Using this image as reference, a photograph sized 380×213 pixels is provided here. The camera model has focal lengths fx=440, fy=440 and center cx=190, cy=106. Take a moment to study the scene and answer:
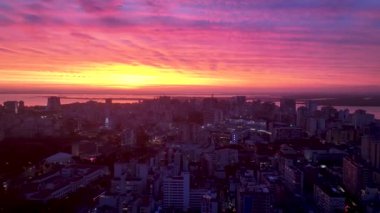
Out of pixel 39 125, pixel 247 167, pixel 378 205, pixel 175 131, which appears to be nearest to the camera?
pixel 378 205

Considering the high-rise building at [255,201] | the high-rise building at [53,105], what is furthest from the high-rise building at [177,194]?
the high-rise building at [53,105]

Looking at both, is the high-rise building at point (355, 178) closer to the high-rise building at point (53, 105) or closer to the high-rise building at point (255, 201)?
the high-rise building at point (255, 201)

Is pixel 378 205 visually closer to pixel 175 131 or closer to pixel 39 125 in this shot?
pixel 175 131

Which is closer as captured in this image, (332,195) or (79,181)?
(332,195)

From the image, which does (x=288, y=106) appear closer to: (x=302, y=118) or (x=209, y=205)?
(x=302, y=118)

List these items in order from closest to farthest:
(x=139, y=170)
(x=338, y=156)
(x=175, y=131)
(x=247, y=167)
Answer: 1. (x=139, y=170)
2. (x=247, y=167)
3. (x=338, y=156)
4. (x=175, y=131)

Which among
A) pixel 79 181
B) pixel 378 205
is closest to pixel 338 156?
pixel 378 205
